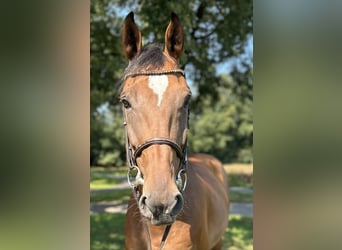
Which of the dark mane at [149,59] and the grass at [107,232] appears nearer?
the dark mane at [149,59]

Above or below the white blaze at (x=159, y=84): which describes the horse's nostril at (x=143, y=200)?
below

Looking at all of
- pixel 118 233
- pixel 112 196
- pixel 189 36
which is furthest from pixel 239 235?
Result: pixel 112 196

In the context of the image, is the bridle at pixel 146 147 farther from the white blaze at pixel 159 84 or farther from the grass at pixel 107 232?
the grass at pixel 107 232

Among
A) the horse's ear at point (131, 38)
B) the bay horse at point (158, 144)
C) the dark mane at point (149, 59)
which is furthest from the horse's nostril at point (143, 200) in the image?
the horse's ear at point (131, 38)

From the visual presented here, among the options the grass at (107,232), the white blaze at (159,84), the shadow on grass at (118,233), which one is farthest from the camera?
the shadow on grass at (118,233)

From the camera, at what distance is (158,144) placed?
1.54m

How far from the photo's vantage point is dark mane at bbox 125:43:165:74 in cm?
175

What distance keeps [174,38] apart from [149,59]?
0.91 feet

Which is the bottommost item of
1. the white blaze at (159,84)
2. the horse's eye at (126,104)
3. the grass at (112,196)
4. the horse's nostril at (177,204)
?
the grass at (112,196)

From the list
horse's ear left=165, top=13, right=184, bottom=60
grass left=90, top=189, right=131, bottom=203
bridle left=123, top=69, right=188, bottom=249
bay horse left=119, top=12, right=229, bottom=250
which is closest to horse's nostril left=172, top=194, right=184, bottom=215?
bay horse left=119, top=12, right=229, bottom=250

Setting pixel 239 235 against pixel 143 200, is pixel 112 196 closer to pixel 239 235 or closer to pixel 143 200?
pixel 239 235

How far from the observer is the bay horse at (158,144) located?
1496mm
